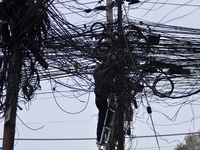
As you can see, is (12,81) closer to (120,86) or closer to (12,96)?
(12,96)

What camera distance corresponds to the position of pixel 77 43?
610 cm

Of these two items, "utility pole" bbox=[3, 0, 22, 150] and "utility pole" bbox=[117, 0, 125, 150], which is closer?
"utility pole" bbox=[3, 0, 22, 150]

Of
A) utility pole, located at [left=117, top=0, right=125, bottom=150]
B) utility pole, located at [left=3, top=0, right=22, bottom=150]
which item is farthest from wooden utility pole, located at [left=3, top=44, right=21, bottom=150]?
utility pole, located at [left=117, top=0, right=125, bottom=150]

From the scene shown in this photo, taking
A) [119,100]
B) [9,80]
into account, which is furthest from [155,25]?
[9,80]

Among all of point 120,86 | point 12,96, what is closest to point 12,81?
point 12,96

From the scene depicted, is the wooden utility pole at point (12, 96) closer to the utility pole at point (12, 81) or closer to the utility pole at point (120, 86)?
the utility pole at point (12, 81)

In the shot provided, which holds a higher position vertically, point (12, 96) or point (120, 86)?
point (120, 86)

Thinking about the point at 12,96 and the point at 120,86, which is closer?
the point at 12,96

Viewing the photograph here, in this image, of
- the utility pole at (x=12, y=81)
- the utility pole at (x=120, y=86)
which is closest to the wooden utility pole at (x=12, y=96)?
the utility pole at (x=12, y=81)

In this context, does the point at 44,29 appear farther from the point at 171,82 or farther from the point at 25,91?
the point at 171,82

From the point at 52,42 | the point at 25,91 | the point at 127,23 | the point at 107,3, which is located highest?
the point at 107,3

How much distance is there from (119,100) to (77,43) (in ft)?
5.29

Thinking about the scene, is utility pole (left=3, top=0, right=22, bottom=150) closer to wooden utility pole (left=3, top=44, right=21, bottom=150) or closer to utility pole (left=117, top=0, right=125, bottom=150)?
wooden utility pole (left=3, top=44, right=21, bottom=150)

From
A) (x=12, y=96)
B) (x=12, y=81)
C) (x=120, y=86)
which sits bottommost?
(x=12, y=96)
